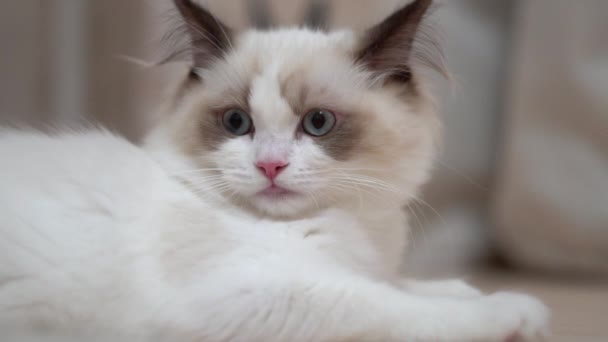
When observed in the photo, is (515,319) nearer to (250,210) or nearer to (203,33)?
(250,210)

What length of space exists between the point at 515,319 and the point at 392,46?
0.64 meters

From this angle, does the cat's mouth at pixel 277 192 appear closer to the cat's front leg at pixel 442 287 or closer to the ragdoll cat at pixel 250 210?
the ragdoll cat at pixel 250 210

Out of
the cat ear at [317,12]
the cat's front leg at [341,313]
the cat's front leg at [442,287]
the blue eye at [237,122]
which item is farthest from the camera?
the cat ear at [317,12]

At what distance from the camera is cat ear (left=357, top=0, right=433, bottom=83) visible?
133 centimetres

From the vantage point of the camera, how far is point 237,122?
134 cm

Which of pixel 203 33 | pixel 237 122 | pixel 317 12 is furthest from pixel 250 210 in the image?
pixel 317 12

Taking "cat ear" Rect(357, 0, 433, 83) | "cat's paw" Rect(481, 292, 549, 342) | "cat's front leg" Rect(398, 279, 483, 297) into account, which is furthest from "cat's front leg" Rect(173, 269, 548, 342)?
"cat ear" Rect(357, 0, 433, 83)

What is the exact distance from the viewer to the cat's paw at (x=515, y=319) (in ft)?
3.55

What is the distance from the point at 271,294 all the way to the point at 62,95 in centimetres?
153

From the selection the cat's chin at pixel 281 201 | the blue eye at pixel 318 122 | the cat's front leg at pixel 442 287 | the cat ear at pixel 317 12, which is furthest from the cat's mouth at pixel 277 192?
the cat ear at pixel 317 12

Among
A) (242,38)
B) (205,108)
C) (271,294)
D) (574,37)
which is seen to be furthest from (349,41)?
(574,37)

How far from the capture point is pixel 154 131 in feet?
5.00

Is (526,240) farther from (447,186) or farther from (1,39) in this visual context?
(1,39)

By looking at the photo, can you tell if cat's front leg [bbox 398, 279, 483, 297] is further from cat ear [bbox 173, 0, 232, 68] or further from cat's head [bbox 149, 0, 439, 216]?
cat ear [bbox 173, 0, 232, 68]
